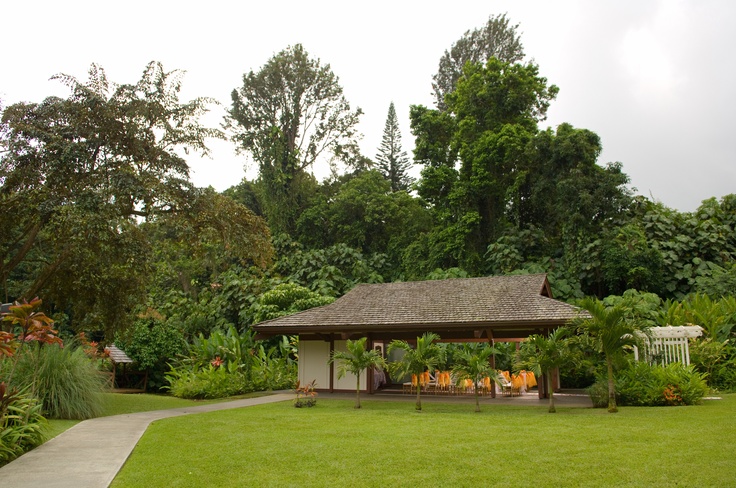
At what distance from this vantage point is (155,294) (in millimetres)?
31797

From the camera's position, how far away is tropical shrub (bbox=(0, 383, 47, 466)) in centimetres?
751

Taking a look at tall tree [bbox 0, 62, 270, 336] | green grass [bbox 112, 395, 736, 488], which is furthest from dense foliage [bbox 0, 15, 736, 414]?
green grass [bbox 112, 395, 736, 488]

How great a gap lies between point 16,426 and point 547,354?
1037 cm

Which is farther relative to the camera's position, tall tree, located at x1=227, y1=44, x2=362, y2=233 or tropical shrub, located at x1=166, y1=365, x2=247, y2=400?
tall tree, located at x1=227, y1=44, x2=362, y2=233

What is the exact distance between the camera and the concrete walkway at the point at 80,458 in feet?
20.3

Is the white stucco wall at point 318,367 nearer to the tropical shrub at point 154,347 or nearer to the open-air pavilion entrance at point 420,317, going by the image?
the open-air pavilion entrance at point 420,317

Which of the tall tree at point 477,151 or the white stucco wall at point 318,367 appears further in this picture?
the tall tree at point 477,151

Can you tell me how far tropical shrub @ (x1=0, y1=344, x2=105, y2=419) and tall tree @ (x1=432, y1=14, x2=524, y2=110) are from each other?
1148 inches

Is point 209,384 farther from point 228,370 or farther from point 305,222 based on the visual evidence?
point 305,222

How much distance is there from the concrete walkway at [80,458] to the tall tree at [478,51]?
1192 inches

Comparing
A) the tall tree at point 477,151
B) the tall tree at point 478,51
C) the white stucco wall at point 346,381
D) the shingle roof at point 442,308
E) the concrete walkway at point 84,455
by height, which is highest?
the tall tree at point 478,51

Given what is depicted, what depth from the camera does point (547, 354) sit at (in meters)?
12.9

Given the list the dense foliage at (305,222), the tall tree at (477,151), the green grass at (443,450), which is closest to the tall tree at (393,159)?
the dense foliage at (305,222)

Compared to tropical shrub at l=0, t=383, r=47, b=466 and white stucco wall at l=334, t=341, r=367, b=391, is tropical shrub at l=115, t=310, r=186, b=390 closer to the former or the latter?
white stucco wall at l=334, t=341, r=367, b=391
